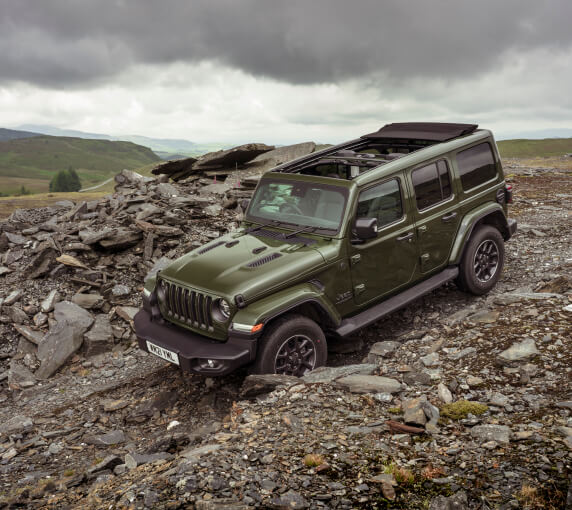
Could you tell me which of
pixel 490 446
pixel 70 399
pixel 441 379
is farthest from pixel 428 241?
pixel 70 399

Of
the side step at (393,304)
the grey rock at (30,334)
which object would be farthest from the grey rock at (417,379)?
the grey rock at (30,334)

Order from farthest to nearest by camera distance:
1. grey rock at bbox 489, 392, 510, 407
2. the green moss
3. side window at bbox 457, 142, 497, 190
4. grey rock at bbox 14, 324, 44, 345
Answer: grey rock at bbox 14, 324, 44, 345 → side window at bbox 457, 142, 497, 190 → grey rock at bbox 489, 392, 510, 407 → the green moss

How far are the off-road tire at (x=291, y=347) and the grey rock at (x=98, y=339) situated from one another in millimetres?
3919

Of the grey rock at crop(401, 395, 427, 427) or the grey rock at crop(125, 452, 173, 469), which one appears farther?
the grey rock at crop(125, 452, 173, 469)

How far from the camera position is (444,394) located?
5.32m

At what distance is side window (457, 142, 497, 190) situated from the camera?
809 cm

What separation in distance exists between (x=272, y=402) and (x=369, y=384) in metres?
1.09

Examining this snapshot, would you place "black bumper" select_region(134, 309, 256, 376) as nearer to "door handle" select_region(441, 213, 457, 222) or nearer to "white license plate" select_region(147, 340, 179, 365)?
"white license plate" select_region(147, 340, 179, 365)

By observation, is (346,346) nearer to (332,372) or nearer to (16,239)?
(332,372)

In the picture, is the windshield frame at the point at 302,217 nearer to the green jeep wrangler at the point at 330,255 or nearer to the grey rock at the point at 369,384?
the green jeep wrangler at the point at 330,255

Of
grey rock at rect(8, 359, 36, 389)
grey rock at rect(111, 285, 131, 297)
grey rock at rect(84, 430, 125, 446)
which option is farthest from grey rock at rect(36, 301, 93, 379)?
grey rock at rect(84, 430, 125, 446)

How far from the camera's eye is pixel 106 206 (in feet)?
42.5

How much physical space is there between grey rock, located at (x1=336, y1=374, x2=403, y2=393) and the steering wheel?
95.4 inches

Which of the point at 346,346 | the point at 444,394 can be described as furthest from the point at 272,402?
the point at 346,346
